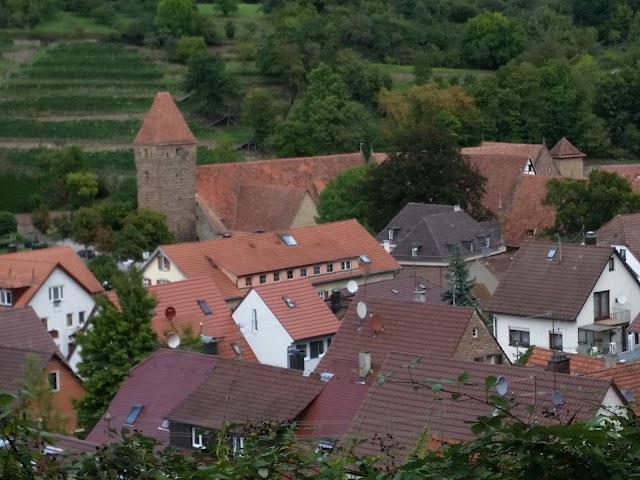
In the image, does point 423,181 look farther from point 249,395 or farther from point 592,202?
point 249,395

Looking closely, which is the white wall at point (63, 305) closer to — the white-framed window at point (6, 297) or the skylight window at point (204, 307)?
the white-framed window at point (6, 297)

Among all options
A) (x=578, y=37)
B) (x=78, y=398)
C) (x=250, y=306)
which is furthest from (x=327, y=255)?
(x=578, y=37)

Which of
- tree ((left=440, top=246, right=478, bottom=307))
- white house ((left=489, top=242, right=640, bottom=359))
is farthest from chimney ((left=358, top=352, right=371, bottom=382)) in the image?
tree ((left=440, top=246, right=478, bottom=307))

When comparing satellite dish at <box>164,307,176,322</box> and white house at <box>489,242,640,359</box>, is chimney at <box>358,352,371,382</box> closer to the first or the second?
white house at <box>489,242,640,359</box>

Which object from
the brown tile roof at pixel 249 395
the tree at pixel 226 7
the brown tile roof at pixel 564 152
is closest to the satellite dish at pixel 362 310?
the brown tile roof at pixel 249 395

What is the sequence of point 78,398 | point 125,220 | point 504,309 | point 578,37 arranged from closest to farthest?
1. point 78,398
2. point 504,309
3. point 125,220
4. point 578,37

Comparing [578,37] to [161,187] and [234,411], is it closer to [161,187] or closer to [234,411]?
[161,187]
